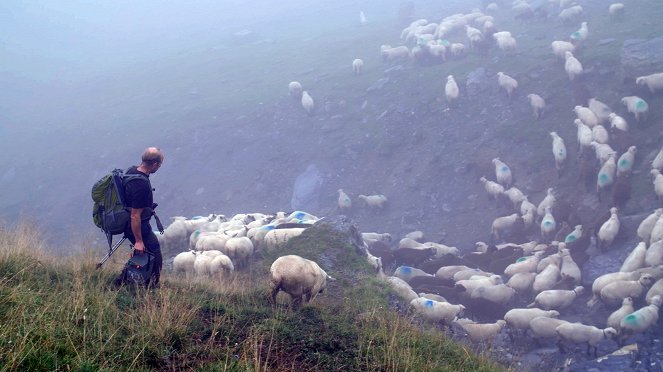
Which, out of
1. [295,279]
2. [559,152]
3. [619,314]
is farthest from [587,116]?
[295,279]

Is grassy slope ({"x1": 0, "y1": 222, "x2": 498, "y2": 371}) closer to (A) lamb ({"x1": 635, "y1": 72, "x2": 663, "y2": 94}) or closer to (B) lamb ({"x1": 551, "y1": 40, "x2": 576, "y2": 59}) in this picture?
(A) lamb ({"x1": 635, "y1": 72, "x2": 663, "y2": 94})

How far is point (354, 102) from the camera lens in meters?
24.6

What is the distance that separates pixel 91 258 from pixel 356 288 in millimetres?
4544

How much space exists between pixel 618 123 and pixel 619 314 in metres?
7.54

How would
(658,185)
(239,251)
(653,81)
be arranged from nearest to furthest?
1. (239,251)
2. (658,185)
3. (653,81)

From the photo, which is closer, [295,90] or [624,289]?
[624,289]

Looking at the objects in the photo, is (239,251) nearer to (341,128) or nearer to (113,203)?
(113,203)

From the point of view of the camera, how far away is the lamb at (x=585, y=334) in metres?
9.62

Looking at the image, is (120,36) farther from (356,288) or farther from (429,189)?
(356,288)

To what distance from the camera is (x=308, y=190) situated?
20.8m

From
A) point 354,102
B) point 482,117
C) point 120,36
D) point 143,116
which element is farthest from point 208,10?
point 482,117

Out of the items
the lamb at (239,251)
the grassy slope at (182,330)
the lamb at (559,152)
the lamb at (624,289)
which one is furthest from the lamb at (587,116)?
the grassy slope at (182,330)

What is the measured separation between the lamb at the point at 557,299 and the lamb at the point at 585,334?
4.55ft

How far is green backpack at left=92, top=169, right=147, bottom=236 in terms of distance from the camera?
7332mm
